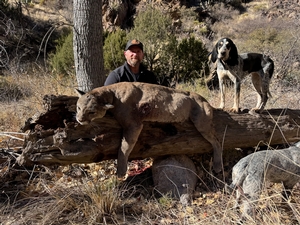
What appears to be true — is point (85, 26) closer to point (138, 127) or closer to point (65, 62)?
point (138, 127)

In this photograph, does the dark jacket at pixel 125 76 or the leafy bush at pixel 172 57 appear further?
the leafy bush at pixel 172 57

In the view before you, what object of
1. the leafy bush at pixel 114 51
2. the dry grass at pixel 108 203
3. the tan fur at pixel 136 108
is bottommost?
the dry grass at pixel 108 203

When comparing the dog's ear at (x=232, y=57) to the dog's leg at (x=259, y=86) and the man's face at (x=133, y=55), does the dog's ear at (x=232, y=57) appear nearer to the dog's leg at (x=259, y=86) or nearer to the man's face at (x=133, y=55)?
the dog's leg at (x=259, y=86)

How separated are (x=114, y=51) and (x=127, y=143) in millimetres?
8000

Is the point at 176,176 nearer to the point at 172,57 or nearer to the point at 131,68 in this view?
the point at 131,68

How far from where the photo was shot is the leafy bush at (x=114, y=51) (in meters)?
10.2

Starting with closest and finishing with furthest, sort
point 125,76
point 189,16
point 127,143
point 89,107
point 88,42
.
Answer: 1. point 89,107
2. point 127,143
3. point 125,76
4. point 88,42
5. point 189,16

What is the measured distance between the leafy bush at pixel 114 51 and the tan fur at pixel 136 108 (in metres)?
6.76

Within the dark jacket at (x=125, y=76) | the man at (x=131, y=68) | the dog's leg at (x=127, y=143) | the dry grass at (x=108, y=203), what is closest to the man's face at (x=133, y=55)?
the man at (x=131, y=68)

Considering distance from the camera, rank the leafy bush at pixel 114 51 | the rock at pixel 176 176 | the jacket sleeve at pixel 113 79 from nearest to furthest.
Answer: the rock at pixel 176 176
the jacket sleeve at pixel 113 79
the leafy bush at pixel 114 51

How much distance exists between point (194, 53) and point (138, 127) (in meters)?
8.37

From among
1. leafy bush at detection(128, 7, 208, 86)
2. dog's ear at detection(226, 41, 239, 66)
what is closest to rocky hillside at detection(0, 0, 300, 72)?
leafy bush at detection(128, 7, 208, 86)

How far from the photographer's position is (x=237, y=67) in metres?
3.97

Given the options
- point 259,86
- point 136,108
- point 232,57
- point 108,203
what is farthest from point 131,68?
point 108,203
